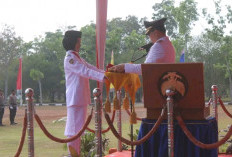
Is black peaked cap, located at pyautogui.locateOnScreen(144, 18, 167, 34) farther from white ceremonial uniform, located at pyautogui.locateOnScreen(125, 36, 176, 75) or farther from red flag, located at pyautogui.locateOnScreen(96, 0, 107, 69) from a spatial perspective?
red flag, located at pyautogui.locateOnScreen(96, 0, 107, 69)

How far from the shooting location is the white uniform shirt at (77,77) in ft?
14.9

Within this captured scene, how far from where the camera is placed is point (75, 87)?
4.65m

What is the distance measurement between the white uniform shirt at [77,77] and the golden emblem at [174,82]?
1031mm

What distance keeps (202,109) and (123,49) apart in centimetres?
3553

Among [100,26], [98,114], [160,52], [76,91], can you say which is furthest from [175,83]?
[100,26]

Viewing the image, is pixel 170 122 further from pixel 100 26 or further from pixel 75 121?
pixel 100 26

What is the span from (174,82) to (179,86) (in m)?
0.06

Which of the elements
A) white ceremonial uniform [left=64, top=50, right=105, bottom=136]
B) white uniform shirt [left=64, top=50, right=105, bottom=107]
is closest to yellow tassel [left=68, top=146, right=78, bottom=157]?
white ceremonial uniform [left=64, top=50, right=105, bottom=136]

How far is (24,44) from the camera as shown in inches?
1507

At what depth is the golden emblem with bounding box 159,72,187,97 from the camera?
11.8 feet

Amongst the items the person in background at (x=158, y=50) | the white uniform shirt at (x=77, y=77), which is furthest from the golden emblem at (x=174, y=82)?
the white uniform shirt at (x=77, y=77)

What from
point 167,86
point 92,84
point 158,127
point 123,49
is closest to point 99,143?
point 158,127

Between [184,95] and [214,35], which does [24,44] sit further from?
[184,95]

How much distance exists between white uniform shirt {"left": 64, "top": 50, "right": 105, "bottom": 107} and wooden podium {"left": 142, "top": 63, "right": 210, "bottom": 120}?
0.92 m
